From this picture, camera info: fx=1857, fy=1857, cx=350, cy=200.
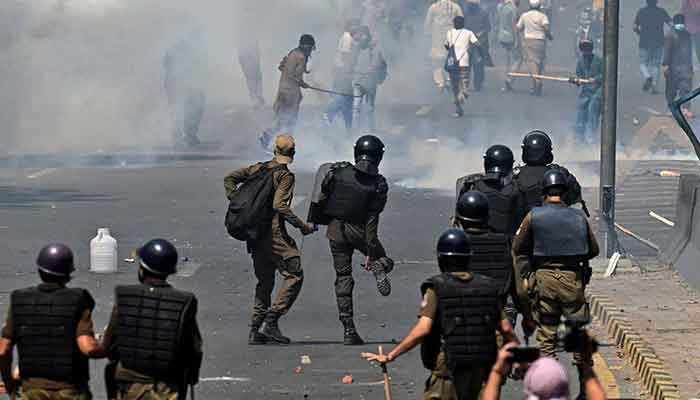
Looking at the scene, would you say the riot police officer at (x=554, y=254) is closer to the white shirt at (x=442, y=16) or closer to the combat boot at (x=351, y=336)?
the combat boot at (x=351, y=336)

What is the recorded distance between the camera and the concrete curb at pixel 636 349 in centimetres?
1143

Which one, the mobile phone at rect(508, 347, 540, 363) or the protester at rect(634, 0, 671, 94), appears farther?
the protester at rect(634, 0, 671, 94)

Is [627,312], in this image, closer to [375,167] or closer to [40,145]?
[375,167]

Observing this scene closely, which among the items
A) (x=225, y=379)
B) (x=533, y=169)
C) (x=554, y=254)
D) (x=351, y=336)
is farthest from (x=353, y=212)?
(x=554, y=254)

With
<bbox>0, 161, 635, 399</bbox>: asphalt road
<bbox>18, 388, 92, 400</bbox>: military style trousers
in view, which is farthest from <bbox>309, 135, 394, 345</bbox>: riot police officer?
<bbox>18, 388, 92, 400</bbox>: military style trousers

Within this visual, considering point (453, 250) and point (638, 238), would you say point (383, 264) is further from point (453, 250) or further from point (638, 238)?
point (638, 238)

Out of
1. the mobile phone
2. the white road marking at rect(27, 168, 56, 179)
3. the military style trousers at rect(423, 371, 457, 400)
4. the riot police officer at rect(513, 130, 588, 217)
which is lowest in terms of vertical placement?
the white road marking at rect(27, 168, 56, 179)

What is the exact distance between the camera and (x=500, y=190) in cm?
1193

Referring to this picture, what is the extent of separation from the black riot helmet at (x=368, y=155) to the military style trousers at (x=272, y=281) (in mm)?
873

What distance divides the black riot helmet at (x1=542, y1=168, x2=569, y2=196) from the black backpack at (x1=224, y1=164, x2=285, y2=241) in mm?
2826

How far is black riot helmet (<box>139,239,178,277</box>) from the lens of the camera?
8258mm

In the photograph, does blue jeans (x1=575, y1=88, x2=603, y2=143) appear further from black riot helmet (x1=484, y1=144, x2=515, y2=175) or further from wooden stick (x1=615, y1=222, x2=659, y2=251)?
black riot helmet (x1=484, y1=144, x2=515, y2=175)

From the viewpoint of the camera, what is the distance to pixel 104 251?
17312 mm

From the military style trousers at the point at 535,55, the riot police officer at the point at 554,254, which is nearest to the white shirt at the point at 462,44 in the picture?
the military style trousers at the point at 535,55
